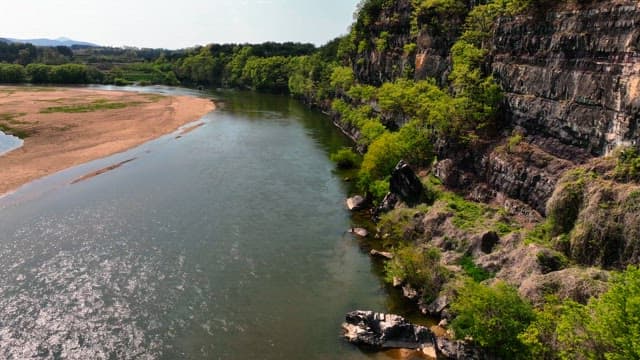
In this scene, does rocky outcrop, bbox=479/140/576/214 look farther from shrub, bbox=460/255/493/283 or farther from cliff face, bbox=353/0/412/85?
cliff face, bbox=353/0/412/85

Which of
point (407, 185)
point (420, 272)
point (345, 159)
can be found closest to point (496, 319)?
point (420, 272)

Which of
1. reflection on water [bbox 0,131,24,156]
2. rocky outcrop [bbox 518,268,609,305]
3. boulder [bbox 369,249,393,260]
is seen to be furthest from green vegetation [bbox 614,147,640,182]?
reflection on water [bbox 0,131,24,156]

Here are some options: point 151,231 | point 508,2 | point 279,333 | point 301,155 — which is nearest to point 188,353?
point 279,333

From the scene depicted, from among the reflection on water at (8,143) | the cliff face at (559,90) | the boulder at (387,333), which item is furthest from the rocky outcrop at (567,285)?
the reflection on water at (8,143)

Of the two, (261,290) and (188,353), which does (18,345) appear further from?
(261,290)

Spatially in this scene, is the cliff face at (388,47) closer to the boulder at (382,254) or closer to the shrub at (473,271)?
the boulder at (382,254)

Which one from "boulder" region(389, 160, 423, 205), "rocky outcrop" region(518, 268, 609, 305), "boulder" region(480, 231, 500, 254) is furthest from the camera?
"boulder" region(389, 160, 423, 205)
